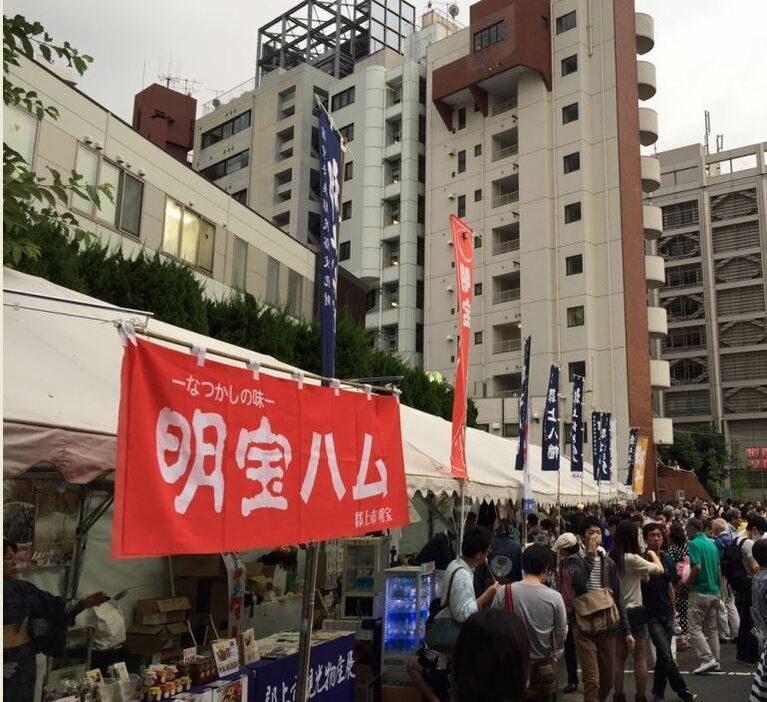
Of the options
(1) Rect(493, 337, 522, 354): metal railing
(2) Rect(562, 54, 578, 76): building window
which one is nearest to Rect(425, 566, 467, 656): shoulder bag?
(1) Rect(493, 337, 522, 354): metal railing

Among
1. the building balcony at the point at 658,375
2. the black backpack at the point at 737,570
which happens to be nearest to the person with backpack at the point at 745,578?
the black backpack at the point at 737,570

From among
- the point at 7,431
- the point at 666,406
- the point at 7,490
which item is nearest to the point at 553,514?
the point at 7,490

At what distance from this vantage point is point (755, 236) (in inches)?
2411

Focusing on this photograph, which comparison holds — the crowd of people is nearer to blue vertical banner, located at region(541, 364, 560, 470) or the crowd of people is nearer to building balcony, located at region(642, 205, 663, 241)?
blue vertical banner, located at region(541, 364, 560, 470)

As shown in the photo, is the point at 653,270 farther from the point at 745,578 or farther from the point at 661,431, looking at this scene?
the point at 745,578

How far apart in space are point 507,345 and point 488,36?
63.0 feet

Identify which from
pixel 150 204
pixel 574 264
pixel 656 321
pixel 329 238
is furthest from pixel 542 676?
pixel 656 321

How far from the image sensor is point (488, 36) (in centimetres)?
4294

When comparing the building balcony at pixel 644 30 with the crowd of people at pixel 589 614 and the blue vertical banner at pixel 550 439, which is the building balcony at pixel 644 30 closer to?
the blue vertical banner at pixel 550 439

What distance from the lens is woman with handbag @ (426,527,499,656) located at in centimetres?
547

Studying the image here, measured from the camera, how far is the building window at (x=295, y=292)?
2425 centimetres

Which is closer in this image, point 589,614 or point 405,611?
point 589,614

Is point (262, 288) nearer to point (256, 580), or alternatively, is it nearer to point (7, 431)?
point (256, 580)

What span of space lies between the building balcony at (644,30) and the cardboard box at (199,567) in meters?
44.6
